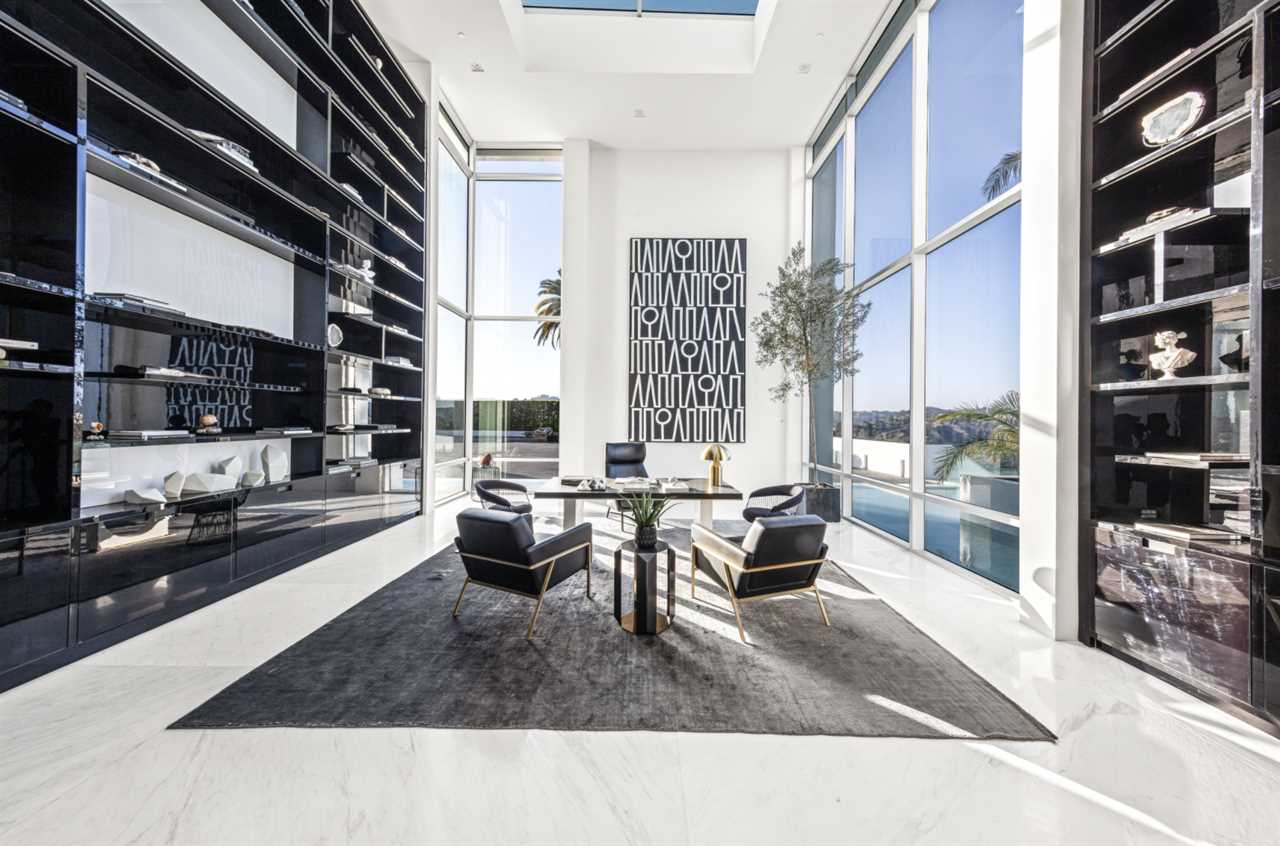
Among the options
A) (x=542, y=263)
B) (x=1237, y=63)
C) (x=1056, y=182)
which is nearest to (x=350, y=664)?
(x=1056, y=182)

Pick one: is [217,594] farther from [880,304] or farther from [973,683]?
Answer: [880,304]

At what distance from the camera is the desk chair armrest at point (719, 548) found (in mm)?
3163

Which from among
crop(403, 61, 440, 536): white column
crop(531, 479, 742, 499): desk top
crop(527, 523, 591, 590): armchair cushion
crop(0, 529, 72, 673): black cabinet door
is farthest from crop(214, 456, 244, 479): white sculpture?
crop(403, 61, 440, 536): white column

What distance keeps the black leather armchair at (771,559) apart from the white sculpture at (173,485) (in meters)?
3.47

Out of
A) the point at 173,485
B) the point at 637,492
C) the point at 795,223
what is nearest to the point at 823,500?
the point at 637,492

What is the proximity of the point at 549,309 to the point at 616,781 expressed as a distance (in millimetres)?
7282

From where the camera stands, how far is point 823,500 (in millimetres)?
6355

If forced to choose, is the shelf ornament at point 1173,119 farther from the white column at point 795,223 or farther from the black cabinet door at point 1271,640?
the white column at point 795,223

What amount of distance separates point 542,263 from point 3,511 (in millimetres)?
6720

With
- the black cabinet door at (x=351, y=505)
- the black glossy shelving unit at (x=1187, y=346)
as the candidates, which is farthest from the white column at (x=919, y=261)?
the black cabinet door at (x=351, y=505)

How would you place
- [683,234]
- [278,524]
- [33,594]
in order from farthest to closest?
[683,234]
[278,524]
[33,594]

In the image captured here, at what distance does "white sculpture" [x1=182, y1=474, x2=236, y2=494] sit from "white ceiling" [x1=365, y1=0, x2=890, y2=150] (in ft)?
16.2

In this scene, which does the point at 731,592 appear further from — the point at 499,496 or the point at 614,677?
the point at 499,496

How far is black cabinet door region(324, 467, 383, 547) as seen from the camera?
201 inches
